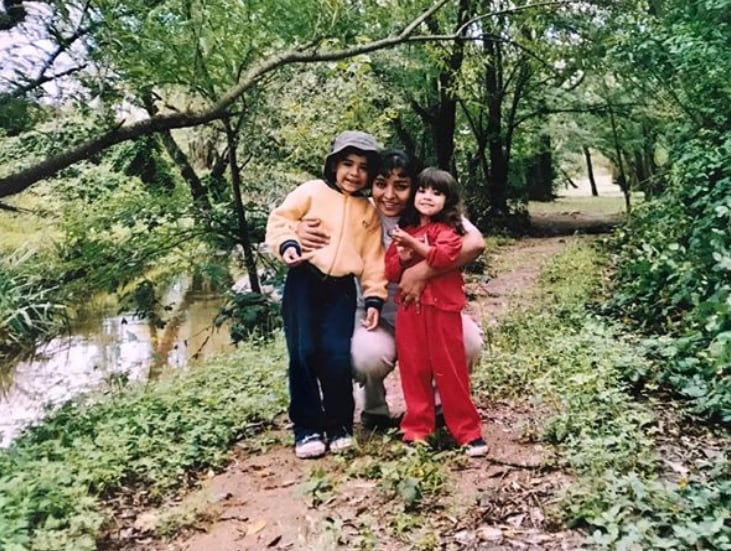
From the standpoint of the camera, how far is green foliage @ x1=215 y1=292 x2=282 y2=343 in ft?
23.5

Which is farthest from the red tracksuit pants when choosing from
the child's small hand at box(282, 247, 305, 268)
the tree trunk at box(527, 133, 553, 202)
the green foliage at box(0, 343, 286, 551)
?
the tree trunk at box(527, 133, 553, 202)

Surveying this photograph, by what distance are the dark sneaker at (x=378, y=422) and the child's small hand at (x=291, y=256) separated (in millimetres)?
1042

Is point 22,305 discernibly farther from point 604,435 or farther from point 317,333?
point 604,435

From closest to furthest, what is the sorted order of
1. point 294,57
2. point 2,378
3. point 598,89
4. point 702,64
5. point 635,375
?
point 635,375 < point 294,57 < point 702,64 < point 2,378 < point 598,89

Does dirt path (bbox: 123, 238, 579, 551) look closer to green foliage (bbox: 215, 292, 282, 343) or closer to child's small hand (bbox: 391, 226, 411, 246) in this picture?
child's small hand (bbox: 391, 226, 411, 246)

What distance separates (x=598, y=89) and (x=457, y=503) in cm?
1401

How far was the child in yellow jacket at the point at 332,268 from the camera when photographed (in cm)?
340

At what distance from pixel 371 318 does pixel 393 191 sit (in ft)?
2.14

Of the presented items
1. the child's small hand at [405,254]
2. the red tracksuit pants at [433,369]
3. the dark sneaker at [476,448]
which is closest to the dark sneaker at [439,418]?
the red tracksuit pants at [433,369]

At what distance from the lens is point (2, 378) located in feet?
27.9

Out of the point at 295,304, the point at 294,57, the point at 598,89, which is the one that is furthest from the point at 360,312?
the point at 598,89

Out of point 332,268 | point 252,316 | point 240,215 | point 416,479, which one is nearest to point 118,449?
point 332,268

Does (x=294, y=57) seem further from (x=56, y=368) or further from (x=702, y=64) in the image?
(x=56, y=368)

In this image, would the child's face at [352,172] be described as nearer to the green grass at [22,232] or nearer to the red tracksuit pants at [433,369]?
the red tracksuit pants at [433,369]
